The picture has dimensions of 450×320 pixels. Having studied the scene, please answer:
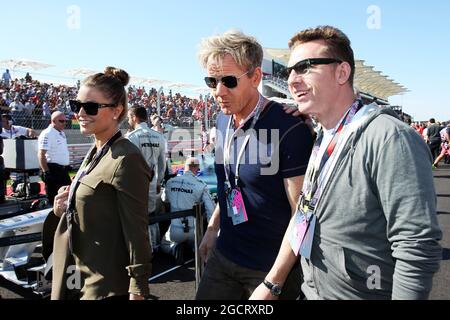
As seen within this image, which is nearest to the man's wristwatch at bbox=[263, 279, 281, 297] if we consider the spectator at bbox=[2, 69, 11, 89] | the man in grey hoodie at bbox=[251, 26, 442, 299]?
the man in grey hoodie at bbox=[251, 26, 442, 299]

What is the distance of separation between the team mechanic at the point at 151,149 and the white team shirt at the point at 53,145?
1703mm

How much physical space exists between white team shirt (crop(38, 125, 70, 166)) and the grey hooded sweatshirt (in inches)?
238

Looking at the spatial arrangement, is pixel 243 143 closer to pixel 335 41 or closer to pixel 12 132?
pixel 335 41

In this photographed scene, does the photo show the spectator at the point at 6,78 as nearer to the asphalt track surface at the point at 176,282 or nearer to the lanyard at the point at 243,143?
the asphalt track surface at the point at 176,282

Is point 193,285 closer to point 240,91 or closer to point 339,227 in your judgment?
point 240,91

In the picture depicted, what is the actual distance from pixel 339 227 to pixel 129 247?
1.02 metres

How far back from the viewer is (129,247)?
186cm

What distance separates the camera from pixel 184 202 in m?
5.23

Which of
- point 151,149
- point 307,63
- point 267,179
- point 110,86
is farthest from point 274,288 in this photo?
point 151,149

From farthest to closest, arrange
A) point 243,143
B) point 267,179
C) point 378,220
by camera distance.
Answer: point 243,143 → point 267,179 → point 378,220

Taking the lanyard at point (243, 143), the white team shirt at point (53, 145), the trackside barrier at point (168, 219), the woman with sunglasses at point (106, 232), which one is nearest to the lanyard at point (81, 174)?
the woman with sunglasses at point (106, 232)

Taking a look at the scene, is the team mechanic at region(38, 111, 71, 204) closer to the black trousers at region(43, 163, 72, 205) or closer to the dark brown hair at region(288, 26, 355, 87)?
the black trousers at region(43, 163, 72, 205)

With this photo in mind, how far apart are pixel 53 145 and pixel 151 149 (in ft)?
7.31
